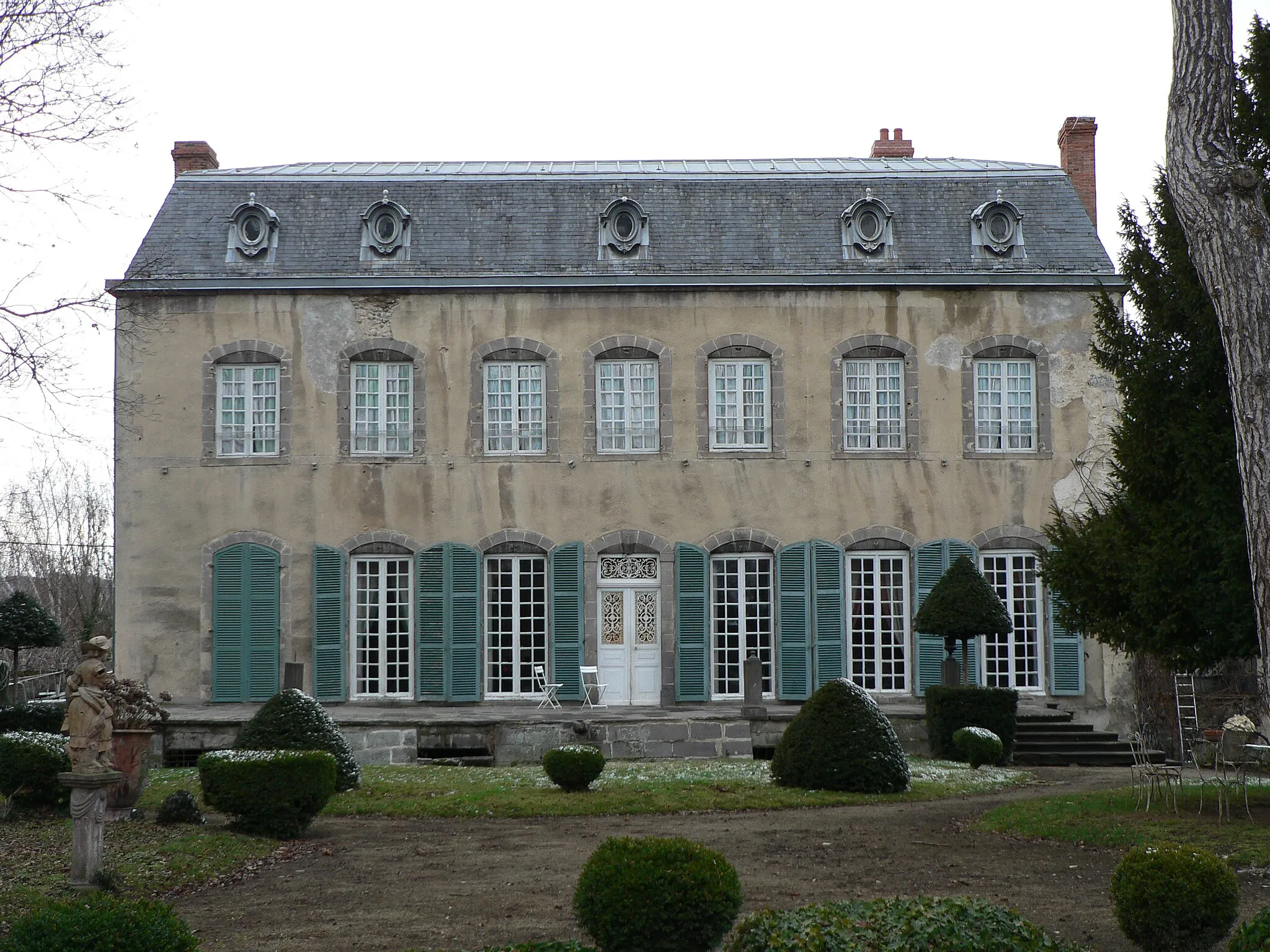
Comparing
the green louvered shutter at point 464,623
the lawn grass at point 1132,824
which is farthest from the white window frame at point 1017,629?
the green louvered shutter at point 464,623

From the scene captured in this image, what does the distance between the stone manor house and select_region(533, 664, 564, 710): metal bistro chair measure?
0.09m

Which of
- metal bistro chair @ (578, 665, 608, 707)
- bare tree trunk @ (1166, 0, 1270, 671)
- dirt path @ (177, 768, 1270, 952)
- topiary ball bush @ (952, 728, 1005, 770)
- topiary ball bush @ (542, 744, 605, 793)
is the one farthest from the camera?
metal bistro chair @ (578, 665, 608, 707)

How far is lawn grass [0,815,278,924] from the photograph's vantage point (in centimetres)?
818

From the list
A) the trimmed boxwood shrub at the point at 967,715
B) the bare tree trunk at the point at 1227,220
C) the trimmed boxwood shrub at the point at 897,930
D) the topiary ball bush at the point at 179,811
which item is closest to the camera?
the trimmed boxwood shrub at the point at 897,930

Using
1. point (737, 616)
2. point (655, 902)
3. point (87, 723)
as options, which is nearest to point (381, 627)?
point (737, 616)

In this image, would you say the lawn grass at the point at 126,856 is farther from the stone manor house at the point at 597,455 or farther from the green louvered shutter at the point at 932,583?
the green louvered shutter at the point at 932,583

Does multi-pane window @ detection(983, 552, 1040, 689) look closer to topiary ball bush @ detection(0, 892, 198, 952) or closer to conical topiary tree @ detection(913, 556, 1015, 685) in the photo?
conical topiary tree @ detection(913, 556, 1015, 685)

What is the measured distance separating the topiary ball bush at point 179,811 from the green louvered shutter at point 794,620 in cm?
942

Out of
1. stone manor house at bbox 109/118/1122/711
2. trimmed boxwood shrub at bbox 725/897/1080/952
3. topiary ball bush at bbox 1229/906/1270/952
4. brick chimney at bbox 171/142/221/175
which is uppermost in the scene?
brick chimney at bbox 171/142/221/175

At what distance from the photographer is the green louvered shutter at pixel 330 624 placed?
18.3 m

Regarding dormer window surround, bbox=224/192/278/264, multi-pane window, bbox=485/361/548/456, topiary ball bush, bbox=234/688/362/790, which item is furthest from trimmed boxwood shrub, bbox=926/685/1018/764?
dormer window surround, bbox=224/192/278/264

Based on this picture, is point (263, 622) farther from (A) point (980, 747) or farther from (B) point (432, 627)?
(A) point (980, 747)

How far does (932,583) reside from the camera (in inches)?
722

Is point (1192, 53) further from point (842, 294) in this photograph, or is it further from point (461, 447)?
point (461, 447)
